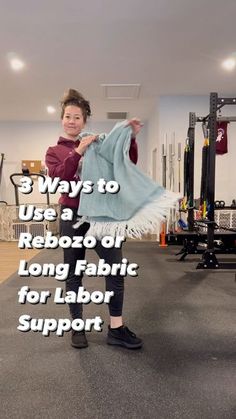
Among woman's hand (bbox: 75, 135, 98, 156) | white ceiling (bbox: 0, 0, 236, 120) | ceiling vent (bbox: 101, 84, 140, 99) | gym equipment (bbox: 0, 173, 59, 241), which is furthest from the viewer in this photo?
gym equipment (bbox: 0, 173, 59, 241)

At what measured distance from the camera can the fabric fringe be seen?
4.67 feet

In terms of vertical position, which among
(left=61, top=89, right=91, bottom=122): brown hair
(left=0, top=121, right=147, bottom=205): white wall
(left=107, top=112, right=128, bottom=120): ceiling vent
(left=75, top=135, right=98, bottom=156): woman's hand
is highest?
(left=107, top=112, right=128, bottom=120): ceiling vent

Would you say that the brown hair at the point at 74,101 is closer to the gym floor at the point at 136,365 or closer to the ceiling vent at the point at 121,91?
the gym floor at the point at 136,365

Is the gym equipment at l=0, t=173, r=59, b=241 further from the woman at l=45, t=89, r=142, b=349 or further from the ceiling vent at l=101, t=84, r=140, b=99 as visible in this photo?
the woman at l=45, t=89, r=142, b=349

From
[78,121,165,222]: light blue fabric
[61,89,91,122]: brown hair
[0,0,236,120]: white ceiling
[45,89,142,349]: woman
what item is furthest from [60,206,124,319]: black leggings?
[0,0,236,120]: white ceiling

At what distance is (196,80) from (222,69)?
486mm

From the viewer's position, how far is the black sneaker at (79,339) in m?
1.61

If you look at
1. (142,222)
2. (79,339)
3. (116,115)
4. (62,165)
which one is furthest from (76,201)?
(116,115)

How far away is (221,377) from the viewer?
1354 mm

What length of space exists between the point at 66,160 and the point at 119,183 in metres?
0.24

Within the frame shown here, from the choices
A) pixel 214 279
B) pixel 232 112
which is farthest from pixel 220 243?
pixel 232 112

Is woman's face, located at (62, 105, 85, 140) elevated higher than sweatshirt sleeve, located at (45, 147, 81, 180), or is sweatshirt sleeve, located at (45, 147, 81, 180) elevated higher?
woman's face, located at (62, 105, 85, 140)

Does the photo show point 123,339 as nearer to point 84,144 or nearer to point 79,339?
point 79,339

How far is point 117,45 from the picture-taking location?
11.4 ft
